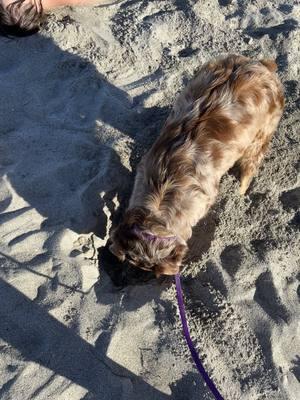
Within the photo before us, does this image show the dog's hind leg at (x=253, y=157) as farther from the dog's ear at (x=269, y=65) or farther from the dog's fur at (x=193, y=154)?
the dog's ear at (x=269, y=65)

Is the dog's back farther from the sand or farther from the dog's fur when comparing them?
the sand

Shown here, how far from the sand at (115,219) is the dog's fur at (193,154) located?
0.55m

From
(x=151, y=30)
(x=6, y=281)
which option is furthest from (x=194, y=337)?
(x=151, y=30)

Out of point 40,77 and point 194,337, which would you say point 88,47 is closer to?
point 40,77

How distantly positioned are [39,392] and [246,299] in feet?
6.15

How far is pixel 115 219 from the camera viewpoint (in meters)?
4.75

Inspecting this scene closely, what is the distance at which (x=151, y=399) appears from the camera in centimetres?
399

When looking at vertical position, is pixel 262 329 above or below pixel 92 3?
below

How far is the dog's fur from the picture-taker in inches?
153

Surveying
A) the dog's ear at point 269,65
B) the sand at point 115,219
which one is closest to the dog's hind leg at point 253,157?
the sand at point 115,219

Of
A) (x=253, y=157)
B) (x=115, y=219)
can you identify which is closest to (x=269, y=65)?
(x=253, y=157)

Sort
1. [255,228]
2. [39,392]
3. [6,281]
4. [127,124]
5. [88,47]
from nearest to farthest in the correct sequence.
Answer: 1. [39,392]
2. [6,281]
3. [255,228]
4. [127,124]
5. [88,47]

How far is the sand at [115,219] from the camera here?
161 inches

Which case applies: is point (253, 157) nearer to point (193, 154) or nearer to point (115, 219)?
point (193, 154)
